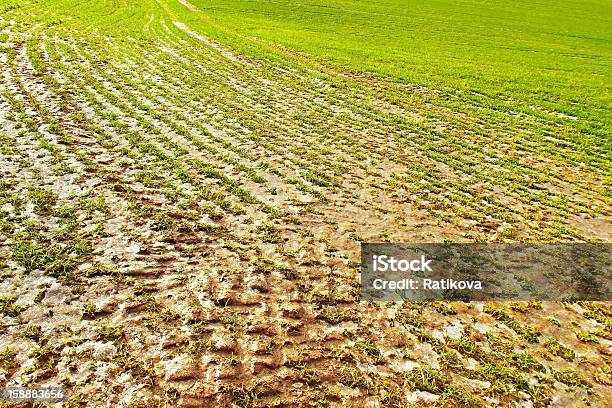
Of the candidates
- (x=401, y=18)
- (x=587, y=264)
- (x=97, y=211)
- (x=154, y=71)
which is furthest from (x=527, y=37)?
(x=97, y=211)

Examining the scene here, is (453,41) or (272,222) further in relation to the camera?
(453,41)

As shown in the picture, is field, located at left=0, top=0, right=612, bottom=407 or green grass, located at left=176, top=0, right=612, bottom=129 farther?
green grass, located at left=176, top=0, right=612, bottom=129

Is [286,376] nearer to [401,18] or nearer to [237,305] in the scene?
[237,305]

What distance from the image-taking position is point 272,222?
35.4 ft

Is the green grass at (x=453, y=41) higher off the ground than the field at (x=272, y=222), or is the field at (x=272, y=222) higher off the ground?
the green grass at (x=453, y=41)

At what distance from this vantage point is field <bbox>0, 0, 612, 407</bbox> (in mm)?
6684

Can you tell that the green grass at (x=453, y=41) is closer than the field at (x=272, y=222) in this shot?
No

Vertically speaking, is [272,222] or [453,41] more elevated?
[453,41]

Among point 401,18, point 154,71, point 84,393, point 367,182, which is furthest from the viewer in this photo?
point 401,18

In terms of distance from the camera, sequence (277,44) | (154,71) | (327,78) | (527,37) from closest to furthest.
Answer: (154,71) → (327,78) → (277,44) → (527,37)

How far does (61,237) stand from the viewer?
29.8 ft

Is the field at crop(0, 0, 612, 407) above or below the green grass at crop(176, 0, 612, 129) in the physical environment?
below

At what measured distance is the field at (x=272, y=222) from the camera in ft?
21.9

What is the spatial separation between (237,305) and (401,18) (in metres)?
59.6
